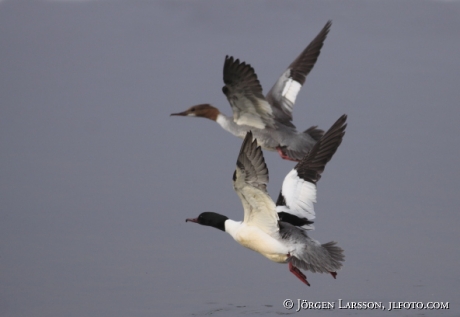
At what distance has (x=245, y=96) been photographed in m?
7.39

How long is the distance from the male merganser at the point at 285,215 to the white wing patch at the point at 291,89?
2330 mm

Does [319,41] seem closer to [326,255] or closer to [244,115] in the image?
[244,115]

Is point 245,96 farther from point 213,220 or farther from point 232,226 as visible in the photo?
point 232,226

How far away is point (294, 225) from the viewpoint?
5762mm

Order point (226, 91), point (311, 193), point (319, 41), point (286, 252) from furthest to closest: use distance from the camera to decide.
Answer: point (319, 41) < point (226, 91) < point (311, 193) < point (286, 252)

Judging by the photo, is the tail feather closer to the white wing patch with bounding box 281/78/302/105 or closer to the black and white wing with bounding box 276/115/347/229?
the white wing patch with bounding box 281/78/302/105

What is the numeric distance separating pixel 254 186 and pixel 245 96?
93.9 inches

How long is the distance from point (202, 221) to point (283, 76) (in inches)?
119

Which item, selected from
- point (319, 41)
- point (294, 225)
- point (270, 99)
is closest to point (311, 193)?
point (294, 225)

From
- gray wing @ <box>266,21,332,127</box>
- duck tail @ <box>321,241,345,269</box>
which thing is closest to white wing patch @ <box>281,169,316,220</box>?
duck tail @ <box>321,241,345,269</box>

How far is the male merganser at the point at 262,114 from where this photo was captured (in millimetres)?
7176

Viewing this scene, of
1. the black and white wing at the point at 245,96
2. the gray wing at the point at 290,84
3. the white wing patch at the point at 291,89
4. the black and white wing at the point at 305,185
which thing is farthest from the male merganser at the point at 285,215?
the white wing patch at the point at 291,89

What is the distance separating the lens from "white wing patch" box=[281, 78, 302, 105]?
8.34m

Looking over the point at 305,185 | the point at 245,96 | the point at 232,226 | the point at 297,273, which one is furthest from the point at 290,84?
the point at 297,273
